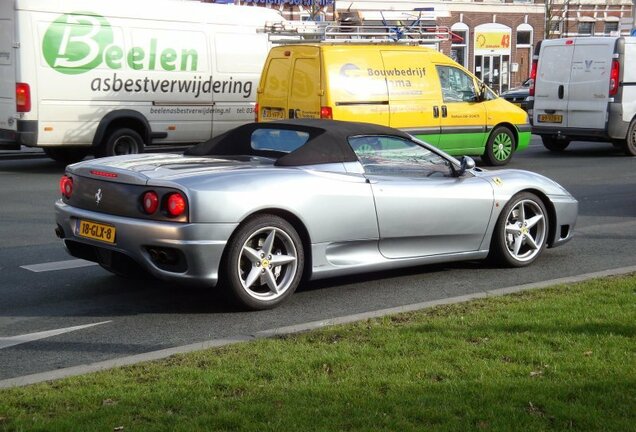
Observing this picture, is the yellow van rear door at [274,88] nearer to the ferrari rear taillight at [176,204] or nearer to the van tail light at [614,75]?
the van tail light at [614,75]

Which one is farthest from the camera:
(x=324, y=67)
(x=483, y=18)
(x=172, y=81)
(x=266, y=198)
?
(x=483, y=18)

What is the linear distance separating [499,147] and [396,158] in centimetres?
1026

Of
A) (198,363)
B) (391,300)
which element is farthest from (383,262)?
(198,363)

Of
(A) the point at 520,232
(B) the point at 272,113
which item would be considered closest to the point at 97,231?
(A) the point at 520,232

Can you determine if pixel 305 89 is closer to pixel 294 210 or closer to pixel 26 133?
pixel 26 133

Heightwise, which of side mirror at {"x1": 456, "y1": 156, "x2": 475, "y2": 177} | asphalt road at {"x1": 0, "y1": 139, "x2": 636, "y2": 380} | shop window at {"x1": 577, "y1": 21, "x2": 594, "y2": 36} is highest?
shop window at {"x1": 577, "y1": 21, "x2": 594, "y2": 36}

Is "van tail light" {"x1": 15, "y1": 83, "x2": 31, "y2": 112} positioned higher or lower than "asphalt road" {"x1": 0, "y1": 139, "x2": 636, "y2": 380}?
higher

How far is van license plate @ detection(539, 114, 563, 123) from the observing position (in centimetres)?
2038

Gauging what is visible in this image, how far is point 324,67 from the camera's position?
Result: 49.1 ft

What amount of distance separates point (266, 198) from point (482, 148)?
11.2m

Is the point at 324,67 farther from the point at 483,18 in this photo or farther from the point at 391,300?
the point at 483,18

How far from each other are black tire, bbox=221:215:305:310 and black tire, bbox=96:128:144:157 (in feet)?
33.7

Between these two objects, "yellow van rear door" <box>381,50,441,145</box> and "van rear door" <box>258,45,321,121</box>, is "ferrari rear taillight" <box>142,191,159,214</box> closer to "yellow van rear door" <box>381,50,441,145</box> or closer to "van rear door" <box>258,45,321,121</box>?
"van rear door" <box>258,45,321,121</box>

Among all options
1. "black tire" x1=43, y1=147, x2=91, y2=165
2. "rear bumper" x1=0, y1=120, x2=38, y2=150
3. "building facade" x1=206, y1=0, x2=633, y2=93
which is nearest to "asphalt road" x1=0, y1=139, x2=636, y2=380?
"rear bumper" x1=0, y1=120, x2=38, y2=150
